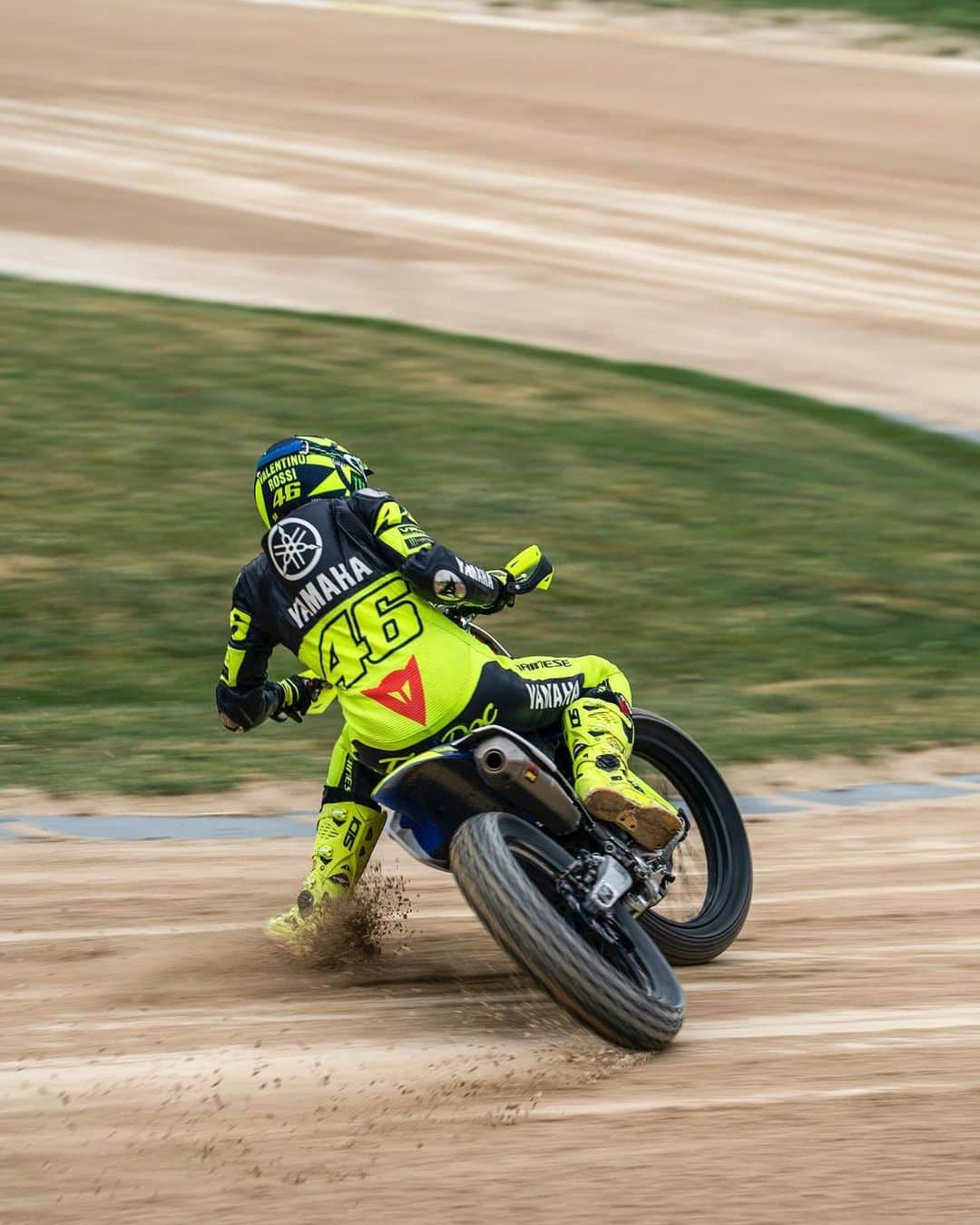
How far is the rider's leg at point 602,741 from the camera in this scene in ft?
17.9

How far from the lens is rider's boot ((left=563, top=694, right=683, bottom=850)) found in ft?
17.9

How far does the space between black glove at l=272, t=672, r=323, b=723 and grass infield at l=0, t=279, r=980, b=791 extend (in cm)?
223

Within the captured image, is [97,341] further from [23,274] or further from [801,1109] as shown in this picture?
[801,1109]

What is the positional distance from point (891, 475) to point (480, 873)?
31.4 ft

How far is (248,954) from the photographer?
6.22 metres

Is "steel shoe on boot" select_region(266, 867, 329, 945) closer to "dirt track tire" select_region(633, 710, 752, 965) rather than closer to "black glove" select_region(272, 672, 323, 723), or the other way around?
"black glove" select_region(272, 672, 323, 723)

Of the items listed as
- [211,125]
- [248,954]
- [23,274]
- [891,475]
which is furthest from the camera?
[211,125]

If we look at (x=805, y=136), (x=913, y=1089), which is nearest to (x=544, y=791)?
(x=913, y=1089)

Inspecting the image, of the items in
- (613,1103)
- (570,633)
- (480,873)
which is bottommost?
(570,633)

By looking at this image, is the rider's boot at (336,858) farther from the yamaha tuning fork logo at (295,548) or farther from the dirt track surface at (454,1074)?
the yamaha tuning fork logo at (295,548)

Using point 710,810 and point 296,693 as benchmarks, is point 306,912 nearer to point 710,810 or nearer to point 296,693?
point 296,693

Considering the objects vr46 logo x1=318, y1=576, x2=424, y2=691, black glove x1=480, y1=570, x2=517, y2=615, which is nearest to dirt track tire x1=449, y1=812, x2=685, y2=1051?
vr46 logo x1=318, y1=576, x2=424, y2=691

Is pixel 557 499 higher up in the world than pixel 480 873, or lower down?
lower down

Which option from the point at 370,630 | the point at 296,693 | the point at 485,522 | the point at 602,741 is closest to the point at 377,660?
the point at 370,630
